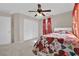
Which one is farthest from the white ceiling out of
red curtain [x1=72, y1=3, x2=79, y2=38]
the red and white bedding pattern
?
the red and white bedding pattern

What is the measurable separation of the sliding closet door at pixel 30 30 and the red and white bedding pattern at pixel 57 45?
96 millimetres

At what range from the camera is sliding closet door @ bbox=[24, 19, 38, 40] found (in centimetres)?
180

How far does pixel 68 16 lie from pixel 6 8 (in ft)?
2.45

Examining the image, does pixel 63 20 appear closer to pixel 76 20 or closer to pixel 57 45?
pixel 76 20

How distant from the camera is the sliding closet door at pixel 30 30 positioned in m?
1.80

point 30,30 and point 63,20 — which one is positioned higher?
point 63,20

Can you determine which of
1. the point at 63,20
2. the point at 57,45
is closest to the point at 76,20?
the point at 63,20

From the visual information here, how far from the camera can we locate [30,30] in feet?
5.93

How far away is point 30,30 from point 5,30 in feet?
0.98

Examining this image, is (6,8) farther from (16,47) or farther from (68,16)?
(68,16)

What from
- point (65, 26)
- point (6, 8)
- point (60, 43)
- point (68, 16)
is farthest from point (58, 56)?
point (6, 8)

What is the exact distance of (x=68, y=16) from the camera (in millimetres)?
1778

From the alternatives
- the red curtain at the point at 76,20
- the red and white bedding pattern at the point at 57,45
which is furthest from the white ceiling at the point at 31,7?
the red and white bedding pattern at the point at 57,45

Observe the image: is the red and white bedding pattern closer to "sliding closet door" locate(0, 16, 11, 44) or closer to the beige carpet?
the beige carpet
